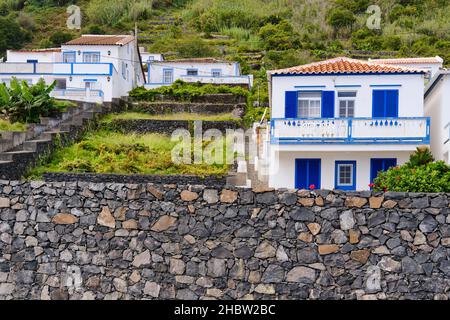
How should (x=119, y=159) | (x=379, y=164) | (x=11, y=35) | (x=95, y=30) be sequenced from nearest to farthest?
1. (x=379, y=164)
2. (x=119, y=159)
3. (x=11, y=35)
4. (x=95, y=30)

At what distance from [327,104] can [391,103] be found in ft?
6.27

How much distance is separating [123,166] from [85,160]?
4.40 ft

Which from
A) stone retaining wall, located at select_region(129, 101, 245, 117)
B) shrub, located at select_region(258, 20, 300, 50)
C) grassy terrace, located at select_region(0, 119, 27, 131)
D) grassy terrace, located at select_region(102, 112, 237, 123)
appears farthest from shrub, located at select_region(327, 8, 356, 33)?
grassy terrace, located at select_region(0, 119, 27, 131)

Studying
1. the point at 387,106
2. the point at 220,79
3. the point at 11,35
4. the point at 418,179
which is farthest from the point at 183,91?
the point at 11,35

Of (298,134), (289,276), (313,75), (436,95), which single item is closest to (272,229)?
(289,276)

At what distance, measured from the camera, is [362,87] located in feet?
71.6

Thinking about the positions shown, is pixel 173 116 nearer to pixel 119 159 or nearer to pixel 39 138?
pixel 119 159

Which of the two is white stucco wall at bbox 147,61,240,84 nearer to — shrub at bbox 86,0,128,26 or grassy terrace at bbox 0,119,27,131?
grassy terrace at bbox 0,119,27,131

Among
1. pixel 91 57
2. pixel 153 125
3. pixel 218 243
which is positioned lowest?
pixel 218 243

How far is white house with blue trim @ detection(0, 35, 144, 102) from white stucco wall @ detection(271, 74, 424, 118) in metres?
12.1

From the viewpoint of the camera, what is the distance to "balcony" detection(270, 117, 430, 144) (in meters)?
20.7

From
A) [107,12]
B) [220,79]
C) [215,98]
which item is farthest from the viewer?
[107,12]

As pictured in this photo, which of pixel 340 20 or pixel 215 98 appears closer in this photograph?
pixel 215 98

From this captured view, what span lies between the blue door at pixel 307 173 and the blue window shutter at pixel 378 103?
2282mm
